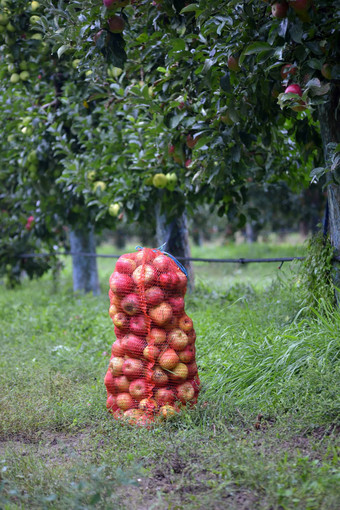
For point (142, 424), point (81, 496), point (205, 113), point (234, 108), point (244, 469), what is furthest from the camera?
point (205, 113)

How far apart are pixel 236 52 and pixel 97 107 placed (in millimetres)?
2737

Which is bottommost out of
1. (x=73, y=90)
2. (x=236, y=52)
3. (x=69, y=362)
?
(x=69, y=362)

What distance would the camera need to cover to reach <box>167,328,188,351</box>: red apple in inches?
122

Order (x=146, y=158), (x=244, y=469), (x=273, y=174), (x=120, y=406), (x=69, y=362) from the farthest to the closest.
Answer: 1. (x=273, y=174)
2. (x=146, y=158)
3. (x=69, y=362)
4. (x=120, y=406)
5. (x=244, y=469)

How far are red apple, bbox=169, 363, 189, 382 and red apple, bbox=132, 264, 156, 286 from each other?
19.5 inches

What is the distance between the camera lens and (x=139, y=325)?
122 inches

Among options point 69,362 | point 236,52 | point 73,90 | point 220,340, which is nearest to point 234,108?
point 236,52

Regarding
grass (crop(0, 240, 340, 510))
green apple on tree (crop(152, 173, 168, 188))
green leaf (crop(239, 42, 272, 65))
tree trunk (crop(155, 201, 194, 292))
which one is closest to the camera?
grass (crop(0, 240, 340, 510))

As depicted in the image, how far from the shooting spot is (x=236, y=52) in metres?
3.16

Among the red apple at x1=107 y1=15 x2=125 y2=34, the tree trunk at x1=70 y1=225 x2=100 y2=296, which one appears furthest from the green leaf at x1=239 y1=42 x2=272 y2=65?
the tree trunk at x1=70 y1=225 x2=100 y2=296

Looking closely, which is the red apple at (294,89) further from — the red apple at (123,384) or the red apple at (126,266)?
the red apple at (123,384)

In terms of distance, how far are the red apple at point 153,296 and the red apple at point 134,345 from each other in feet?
0.71

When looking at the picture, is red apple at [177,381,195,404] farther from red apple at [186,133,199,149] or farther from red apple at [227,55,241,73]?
red apple at [227,55,241,73]

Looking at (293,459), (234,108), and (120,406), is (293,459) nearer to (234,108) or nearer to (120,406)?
(120,406)
